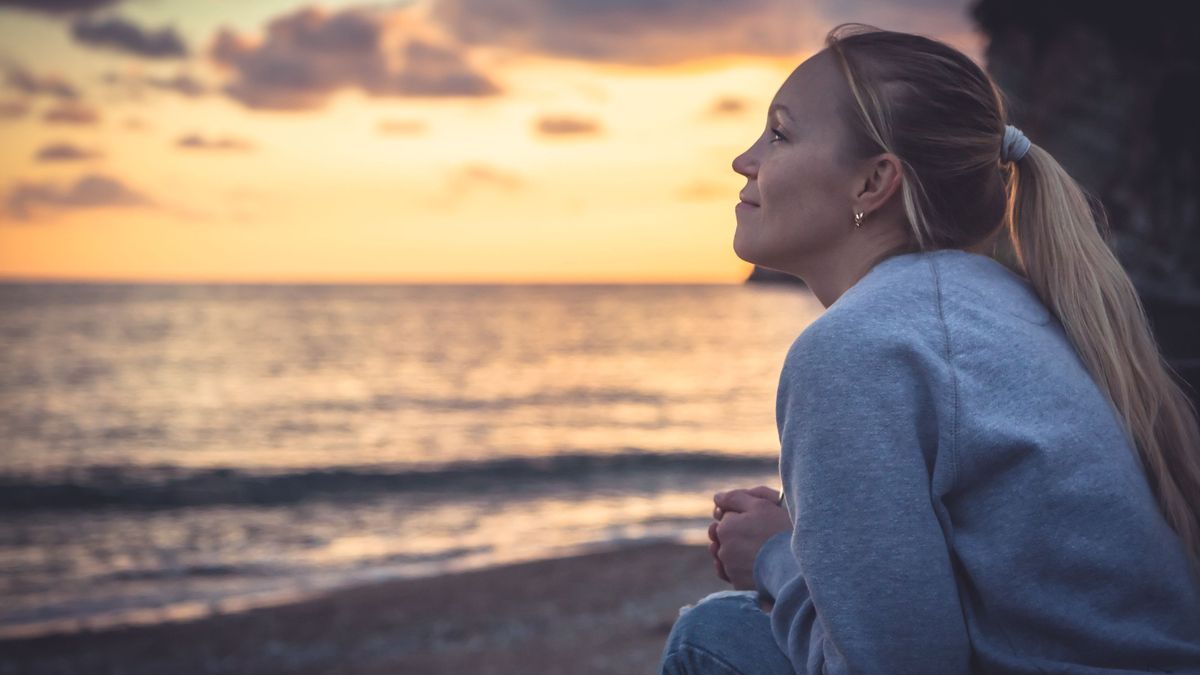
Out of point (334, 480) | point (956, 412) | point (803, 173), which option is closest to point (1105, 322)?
point (956, 412)

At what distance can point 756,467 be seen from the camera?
17984 millimetres

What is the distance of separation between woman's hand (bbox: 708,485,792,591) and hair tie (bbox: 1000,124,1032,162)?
739mm

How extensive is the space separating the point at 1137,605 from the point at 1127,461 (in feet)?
0.70

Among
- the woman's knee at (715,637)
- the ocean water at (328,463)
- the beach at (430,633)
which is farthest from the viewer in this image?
the ocean water at (328,463)

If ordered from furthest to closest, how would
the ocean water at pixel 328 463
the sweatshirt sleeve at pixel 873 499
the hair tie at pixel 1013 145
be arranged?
the ocean water at pixel 328 463, the hair tie at pixel 1013 145, the sweatshirt sleeve at pixel 873 499

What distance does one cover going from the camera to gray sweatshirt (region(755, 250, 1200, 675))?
136 centimetres

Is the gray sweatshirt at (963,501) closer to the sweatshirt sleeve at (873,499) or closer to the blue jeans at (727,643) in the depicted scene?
the sweatshirt sleeve at (873,499)

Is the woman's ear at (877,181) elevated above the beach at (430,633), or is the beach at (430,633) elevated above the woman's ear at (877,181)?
the woman's ear at (877,181)

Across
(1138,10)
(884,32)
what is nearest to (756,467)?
(1138,10)

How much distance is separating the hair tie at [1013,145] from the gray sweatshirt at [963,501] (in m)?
0.34

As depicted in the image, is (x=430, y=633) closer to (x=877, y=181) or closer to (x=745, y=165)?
(x=745, y=165)

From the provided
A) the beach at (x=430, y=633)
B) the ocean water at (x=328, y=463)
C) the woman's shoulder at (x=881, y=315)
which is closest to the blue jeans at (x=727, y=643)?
the woman's shoulder at (x=881, y=315)

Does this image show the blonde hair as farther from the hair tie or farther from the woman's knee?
the woman's knee

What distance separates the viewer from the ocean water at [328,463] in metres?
10.4
